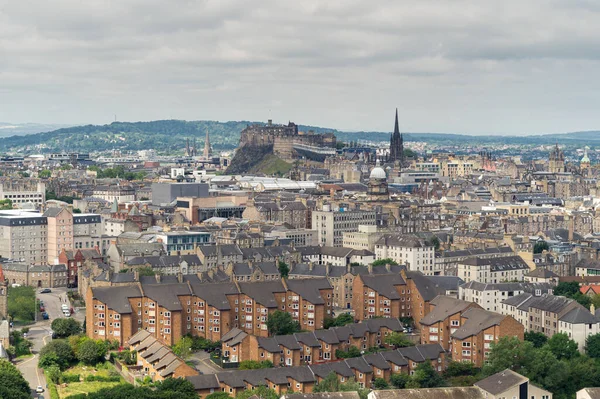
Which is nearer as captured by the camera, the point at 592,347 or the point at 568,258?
the point at 592,347

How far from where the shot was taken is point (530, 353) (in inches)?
2758

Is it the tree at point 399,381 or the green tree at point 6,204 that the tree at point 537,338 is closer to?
the tree at point 399,381

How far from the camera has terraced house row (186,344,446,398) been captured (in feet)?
215

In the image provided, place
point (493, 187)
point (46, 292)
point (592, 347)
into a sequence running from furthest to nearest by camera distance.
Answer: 1. point (493, 187)
2. point (46, 292)
3. point (592, 347)

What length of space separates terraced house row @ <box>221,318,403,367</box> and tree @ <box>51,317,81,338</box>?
11617 mm

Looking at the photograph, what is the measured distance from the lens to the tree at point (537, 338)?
7706cm

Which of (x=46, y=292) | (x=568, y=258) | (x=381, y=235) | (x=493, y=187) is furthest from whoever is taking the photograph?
(x=493, y=187)

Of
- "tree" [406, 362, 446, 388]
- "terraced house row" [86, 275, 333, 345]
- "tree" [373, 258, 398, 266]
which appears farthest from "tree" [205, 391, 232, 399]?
"tree" [373, 258, 398, 266]

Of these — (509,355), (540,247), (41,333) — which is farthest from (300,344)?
(540,247)

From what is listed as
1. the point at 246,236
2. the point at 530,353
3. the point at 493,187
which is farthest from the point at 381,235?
the point at 493,187

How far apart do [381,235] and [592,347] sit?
137 feet

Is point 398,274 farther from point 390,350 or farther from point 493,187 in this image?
point 493,187

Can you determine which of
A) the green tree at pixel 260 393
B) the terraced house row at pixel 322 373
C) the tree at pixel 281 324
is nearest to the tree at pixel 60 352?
the terraced house row at pixel 322 373

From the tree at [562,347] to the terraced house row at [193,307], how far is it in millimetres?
18122
